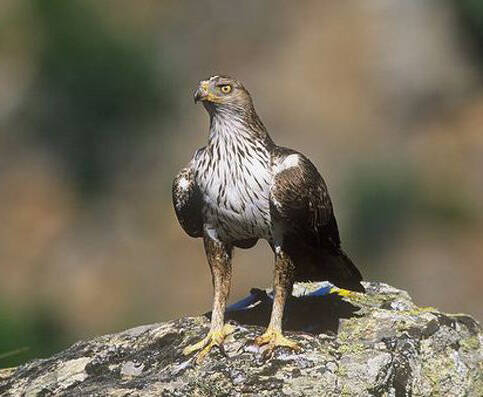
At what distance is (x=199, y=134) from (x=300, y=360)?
1273 inches

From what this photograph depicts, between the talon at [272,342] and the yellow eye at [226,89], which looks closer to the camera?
the talon at [272,342]

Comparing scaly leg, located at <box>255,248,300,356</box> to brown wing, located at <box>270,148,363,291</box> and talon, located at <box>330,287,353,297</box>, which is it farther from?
talon, located at <box>330,287,353,297</box>

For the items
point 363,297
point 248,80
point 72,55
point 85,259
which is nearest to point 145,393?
point 363,297

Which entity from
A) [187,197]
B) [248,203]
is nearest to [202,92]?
[187,197]

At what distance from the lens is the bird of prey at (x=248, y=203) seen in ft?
31.6

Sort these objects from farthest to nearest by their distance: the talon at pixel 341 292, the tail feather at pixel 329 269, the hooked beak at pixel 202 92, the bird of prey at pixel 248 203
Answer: the talon at pixel 341 292, the tail feather at pixel 329 269, the hooked beak at pixel 202 92, the bird of prey at pixel 248 203

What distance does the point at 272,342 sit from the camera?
9555 millimetres

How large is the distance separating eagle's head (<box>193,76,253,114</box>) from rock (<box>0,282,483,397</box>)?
5.33 feet

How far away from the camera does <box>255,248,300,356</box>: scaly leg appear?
9594mm

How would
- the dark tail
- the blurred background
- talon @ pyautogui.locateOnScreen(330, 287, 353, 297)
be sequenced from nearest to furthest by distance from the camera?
the dark tail, talon @ pyautogui.locateOnScreen(330, 287, 353, 297), the blurred background

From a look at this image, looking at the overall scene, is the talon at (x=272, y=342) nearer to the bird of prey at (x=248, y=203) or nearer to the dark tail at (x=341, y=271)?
the bird of prey at (x=248, y=203)

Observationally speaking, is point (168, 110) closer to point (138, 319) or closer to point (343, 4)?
point (343, 4)

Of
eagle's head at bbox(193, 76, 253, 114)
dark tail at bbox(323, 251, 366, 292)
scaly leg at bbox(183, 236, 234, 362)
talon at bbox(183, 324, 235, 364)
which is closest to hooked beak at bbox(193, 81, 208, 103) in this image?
eagle's head at bbox(193, 76, 253, 114)

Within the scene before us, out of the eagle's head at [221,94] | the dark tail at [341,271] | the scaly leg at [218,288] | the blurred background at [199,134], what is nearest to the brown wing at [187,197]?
the scaly leg at [218,288]
